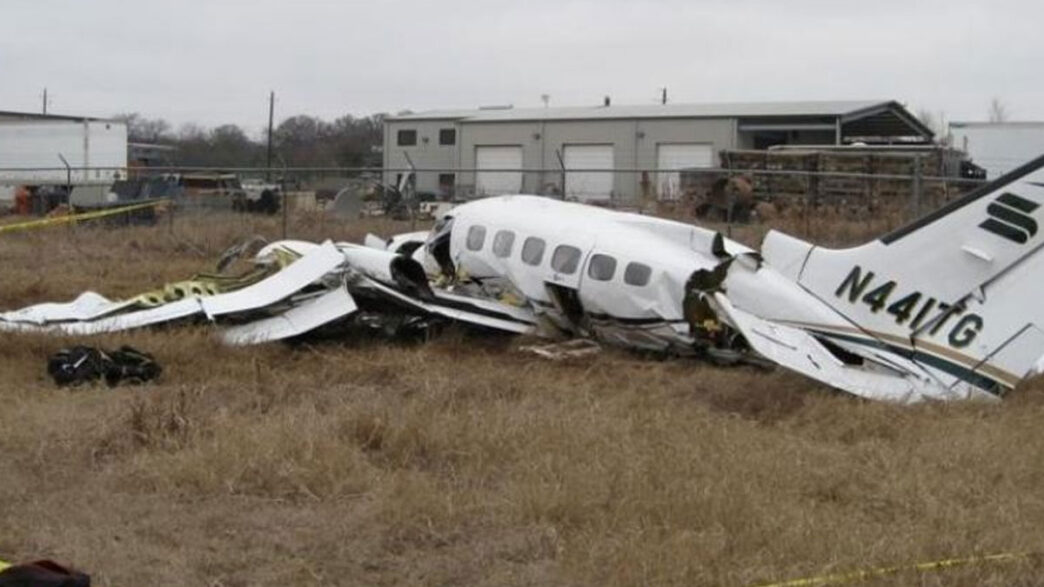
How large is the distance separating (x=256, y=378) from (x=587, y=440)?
145 inches

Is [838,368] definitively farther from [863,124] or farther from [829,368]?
[863,124]

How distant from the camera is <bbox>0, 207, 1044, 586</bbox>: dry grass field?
17.8 feet

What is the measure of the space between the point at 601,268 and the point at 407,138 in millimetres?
54373

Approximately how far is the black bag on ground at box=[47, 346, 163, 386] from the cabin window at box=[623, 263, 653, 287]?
14.9 ft

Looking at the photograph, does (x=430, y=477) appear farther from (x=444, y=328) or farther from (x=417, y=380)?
(x=444, y=328)

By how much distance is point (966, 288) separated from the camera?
32.9 feet

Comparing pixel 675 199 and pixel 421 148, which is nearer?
pixel 675 199

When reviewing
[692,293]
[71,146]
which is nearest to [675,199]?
[692,293]

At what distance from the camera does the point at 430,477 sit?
6.88 metres

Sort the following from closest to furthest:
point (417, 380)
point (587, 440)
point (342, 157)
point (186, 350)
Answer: point (587, 440) → point (417, 380) → point (186, 350) → point (342, 157)

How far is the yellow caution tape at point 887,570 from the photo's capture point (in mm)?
5062

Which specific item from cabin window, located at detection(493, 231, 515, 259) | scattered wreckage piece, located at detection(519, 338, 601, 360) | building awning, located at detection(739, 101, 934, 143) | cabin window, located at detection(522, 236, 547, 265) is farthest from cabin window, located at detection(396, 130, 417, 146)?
scattered wreckage piece, located at detection(519, 338, 601, 360)

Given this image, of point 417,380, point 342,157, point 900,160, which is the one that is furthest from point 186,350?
point 342,157

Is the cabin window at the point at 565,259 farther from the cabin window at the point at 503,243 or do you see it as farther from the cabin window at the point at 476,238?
the cabin window at the point at 476,238
